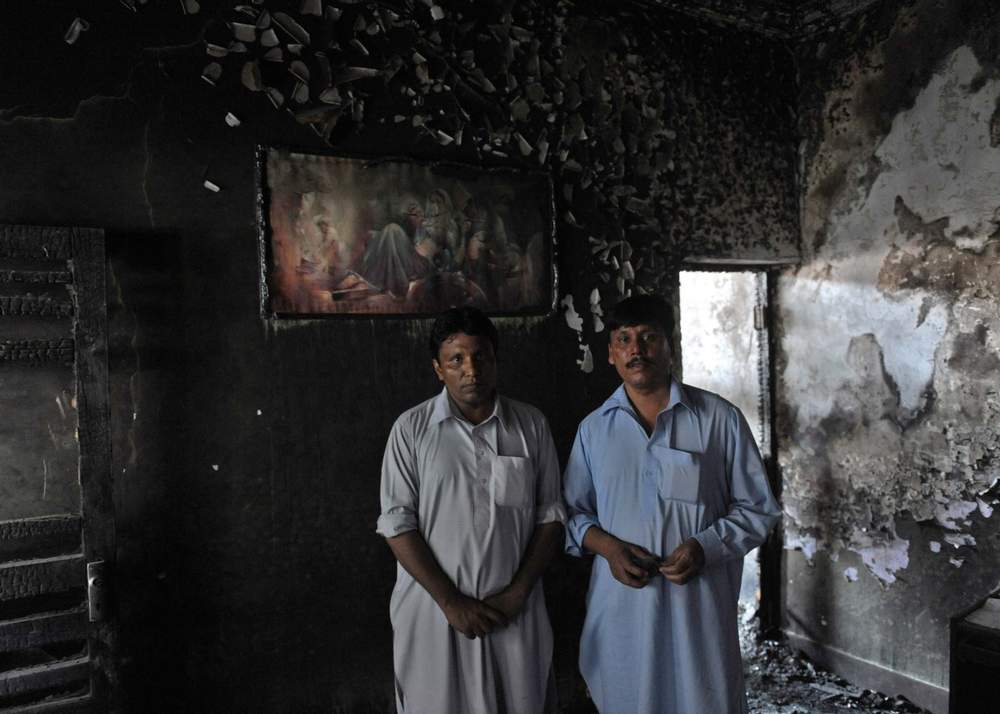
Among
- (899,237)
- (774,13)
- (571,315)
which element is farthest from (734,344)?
(774,13)

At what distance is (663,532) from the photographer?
6.36 feet

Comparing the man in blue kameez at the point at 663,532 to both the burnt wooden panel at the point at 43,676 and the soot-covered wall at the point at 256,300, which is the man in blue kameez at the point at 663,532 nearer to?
the soot-covered wall at the point at 256,300

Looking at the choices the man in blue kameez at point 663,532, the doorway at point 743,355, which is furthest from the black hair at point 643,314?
the doorway at point 743,355

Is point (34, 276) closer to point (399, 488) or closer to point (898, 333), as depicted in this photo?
point (399, 488)

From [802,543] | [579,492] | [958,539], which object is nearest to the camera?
[579,492]

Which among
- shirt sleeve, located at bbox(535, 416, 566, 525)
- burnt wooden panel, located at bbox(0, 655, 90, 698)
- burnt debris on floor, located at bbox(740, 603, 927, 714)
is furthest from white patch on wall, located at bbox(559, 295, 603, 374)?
burnt wooden panel, located at bbox(0, 655, 90, 698)

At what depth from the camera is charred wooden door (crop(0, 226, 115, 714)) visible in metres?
1.85

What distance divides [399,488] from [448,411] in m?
0.26

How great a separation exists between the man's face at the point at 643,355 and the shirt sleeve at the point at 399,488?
0.69 metres

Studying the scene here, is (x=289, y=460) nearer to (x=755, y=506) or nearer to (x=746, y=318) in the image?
(x=755, y=506)

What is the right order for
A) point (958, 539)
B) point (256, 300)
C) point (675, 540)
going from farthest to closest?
point (958, 539)
point (256, 300)
point (675, 540)

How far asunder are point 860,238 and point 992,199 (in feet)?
1.86

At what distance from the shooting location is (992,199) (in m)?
2.67

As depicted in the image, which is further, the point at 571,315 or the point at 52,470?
the point at 571,315
